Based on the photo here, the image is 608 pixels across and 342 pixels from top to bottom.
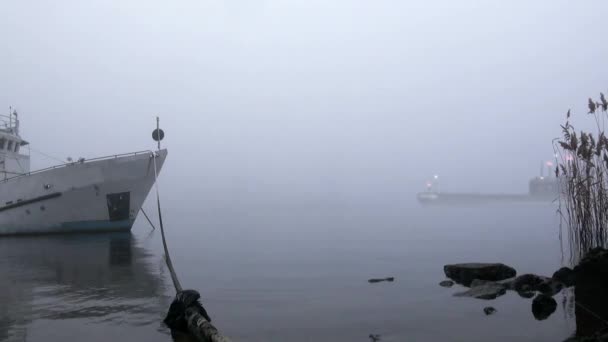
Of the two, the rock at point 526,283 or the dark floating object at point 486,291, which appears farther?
the rock at point 526,283

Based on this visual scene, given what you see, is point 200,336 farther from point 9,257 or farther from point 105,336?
point 9,257

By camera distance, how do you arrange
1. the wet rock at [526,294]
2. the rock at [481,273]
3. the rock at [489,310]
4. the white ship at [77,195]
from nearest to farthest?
the rock at [489,310]
the wet rock at [526,294]
the rock at [481,273]
the white ship at [77,195]

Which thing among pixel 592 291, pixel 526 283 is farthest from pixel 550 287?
pixel 592 291

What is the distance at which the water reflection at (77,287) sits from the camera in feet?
22.0

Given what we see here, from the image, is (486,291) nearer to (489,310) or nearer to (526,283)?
(526,283)

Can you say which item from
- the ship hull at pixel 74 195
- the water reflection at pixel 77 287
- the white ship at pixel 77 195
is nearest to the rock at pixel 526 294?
the water reflection at pixel 77 287

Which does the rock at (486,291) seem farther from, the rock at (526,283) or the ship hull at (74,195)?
the ship hull at (74,195)

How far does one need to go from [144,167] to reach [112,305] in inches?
571

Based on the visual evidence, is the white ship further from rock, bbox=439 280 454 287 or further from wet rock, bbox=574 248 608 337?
wet rock, bbox=574 248 608 337

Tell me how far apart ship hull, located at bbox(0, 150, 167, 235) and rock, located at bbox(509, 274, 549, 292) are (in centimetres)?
1670

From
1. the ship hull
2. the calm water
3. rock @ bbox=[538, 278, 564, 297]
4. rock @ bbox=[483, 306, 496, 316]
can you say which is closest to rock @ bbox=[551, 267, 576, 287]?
rock @ bbox=[538, 278, 564, 297]

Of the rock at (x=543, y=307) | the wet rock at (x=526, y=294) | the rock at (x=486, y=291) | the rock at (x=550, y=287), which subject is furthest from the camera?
the rock at (x=550, y=287)

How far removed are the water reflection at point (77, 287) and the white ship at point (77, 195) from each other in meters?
3.77

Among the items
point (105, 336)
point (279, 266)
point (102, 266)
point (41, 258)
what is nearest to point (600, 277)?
point (105, 336)
